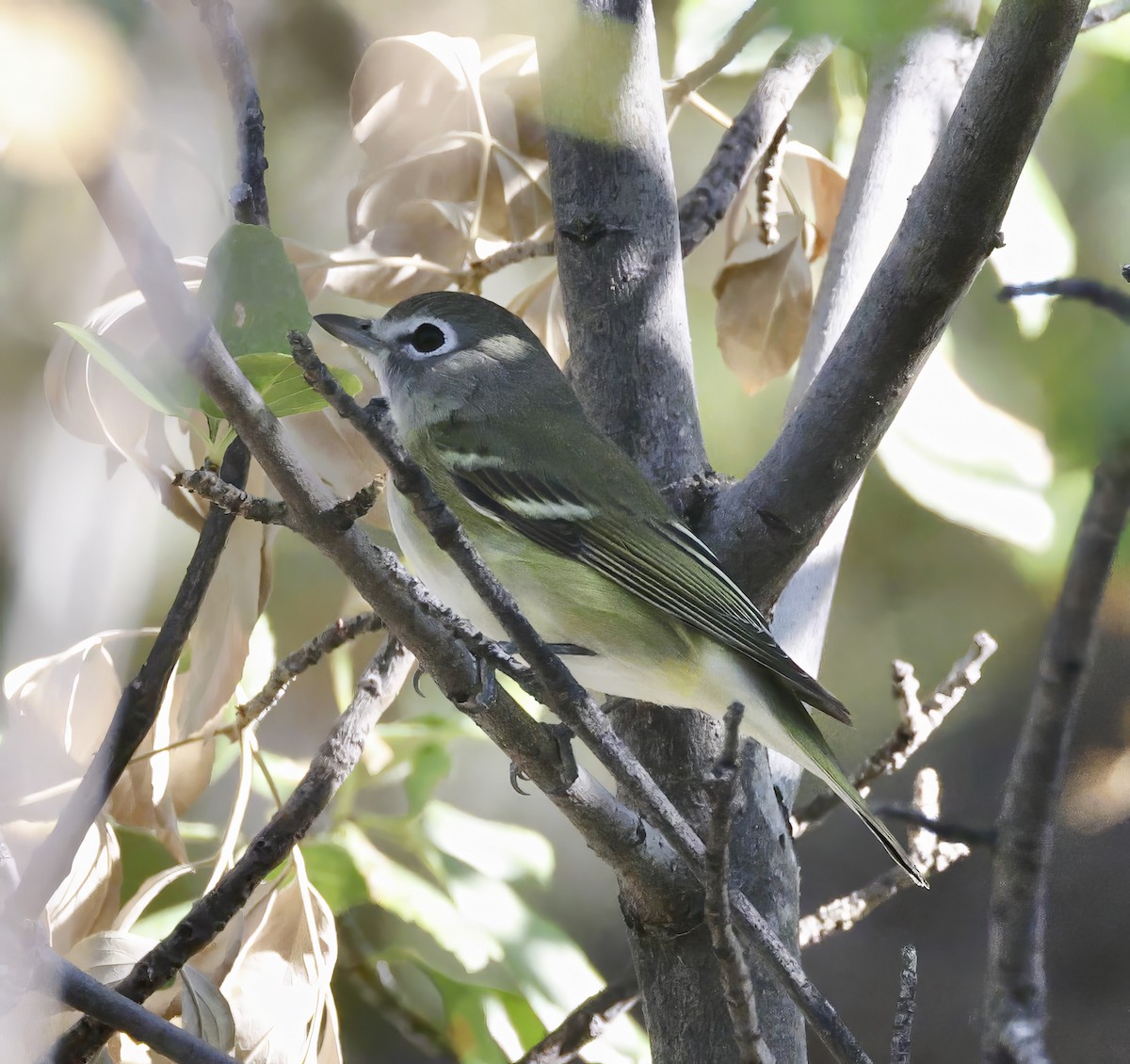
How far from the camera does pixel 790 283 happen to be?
1244mm

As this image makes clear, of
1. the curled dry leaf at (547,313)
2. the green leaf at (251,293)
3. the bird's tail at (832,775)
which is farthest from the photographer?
the curled dry leaf at (547,313)

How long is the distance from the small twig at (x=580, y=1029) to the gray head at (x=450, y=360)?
56cm

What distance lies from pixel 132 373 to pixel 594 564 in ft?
1.52

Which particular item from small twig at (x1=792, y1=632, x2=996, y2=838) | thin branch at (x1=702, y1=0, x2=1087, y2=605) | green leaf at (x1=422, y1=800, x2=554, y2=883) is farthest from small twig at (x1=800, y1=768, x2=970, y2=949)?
green leaf at (x1=422, y1=800, x2=554, y2=883)

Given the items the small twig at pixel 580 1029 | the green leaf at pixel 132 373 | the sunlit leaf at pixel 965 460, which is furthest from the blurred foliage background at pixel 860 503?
the small twig at pixel 580 1029

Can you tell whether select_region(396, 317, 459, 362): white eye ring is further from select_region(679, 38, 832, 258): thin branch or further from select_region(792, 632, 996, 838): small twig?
select_region(792, 632, 996, 838): small twig

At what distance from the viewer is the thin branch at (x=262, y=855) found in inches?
Answer: 27.9

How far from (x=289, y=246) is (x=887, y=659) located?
3.23ft

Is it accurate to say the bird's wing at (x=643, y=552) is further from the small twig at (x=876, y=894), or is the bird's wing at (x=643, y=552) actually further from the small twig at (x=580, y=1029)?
the small twig at (x=580, y=1029)

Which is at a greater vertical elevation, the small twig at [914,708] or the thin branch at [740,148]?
the thin branch at [740,148]

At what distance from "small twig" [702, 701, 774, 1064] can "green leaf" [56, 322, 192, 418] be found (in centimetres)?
36

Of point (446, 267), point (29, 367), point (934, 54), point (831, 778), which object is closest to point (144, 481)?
point (29, 367)

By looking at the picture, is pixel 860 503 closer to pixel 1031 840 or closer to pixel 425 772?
pixel 425 772

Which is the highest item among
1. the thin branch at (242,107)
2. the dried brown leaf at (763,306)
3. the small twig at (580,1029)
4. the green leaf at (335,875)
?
the dried brown leaf at (763,306)
